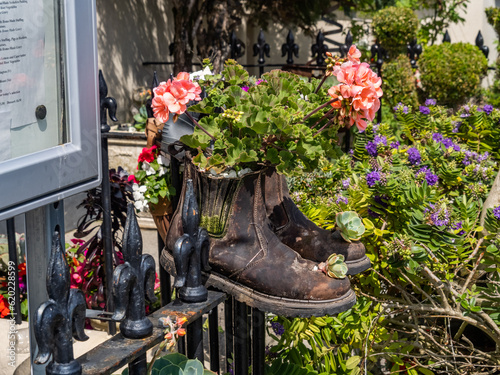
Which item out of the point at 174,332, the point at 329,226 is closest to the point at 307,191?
the point at 329,226

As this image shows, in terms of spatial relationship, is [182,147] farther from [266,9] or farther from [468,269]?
[266,9]

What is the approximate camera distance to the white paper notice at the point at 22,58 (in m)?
1.04

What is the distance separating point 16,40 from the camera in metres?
1.07

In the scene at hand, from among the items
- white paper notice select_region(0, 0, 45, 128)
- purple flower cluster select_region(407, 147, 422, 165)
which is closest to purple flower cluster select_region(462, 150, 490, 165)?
purple flower cluster select_region(407, 147, 422, 165)

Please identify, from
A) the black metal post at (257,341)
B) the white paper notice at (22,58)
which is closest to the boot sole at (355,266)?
the black metal post at (257,341)

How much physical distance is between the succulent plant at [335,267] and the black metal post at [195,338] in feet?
1.16

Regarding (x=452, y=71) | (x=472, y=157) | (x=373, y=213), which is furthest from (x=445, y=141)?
(x=452, y=71)

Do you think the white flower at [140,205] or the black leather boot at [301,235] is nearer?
the black leather boot at [301,235]

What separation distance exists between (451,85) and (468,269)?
5.42m

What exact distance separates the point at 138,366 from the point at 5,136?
0.53 meters

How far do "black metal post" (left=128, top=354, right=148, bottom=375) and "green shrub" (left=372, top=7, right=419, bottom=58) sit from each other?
7.74 metres

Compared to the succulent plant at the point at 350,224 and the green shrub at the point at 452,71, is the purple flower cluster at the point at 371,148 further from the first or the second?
the green shrub at the point at 452,71

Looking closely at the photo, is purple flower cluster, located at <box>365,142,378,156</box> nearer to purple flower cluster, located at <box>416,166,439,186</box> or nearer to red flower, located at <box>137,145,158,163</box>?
purple flower cluster, located at <box>416,166,439,186</box>

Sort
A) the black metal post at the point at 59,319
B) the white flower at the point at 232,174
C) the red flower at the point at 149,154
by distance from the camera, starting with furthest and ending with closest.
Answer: the red flower at the point at 149,154
the white flower at the point at 232,174
the black metal post at the point at 59,319
